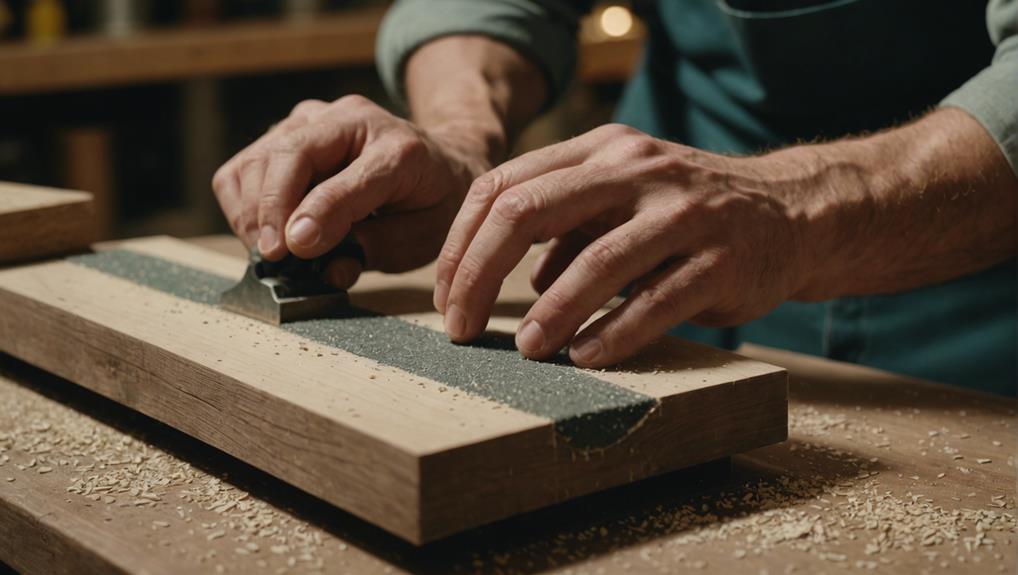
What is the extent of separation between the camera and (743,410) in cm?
89

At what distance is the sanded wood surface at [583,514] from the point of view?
0.75m

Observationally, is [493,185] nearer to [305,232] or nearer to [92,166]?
[305,232]

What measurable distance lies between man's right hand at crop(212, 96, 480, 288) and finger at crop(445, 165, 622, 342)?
20 cm

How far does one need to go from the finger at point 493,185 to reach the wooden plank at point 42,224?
1.91 feet

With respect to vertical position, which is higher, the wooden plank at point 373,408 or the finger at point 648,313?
the finger at point 648,313

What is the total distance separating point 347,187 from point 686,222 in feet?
1.18

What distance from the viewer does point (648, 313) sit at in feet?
3.09

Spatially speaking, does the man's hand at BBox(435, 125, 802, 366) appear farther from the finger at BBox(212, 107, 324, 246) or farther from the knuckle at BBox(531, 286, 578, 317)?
the finger at BBox(212, 107, 324, 246)

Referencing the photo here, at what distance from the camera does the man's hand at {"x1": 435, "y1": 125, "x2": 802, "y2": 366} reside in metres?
0.95

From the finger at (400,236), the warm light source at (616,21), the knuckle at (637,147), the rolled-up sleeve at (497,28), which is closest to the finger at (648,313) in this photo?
the knuckle at (637,147)

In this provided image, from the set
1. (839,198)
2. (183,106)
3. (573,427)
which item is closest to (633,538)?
(573,427)

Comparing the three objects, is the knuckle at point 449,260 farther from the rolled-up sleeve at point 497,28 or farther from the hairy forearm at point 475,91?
the rolled-up sleeve at point 497,28

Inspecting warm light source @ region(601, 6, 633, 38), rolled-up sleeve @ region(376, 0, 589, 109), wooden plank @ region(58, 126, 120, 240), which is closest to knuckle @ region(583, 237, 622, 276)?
rolled-up sleeve @ region(376, 0, 589, 109)

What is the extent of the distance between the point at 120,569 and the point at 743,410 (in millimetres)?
479
